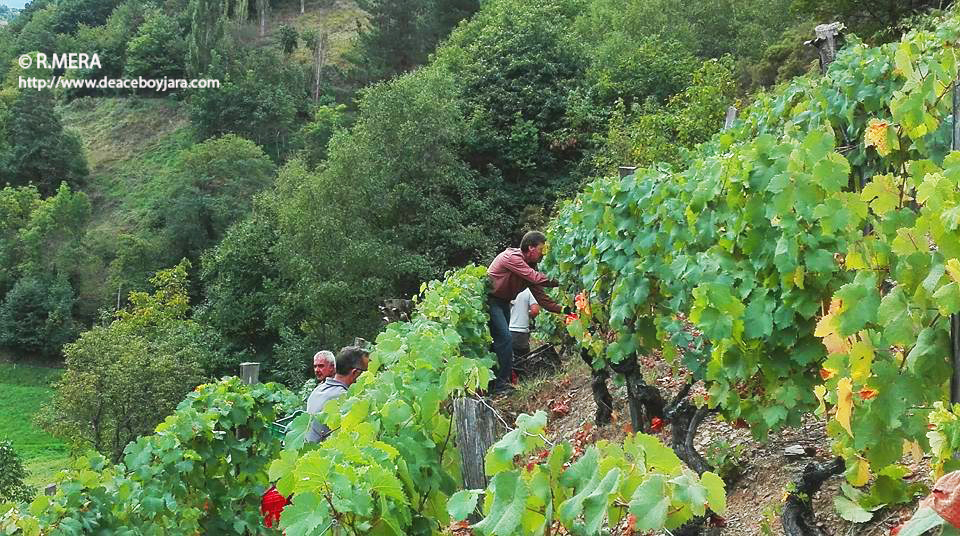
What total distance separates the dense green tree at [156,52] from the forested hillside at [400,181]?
17cm

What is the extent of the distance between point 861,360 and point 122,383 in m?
29.7

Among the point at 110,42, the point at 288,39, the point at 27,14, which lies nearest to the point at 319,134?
the point at 288,39

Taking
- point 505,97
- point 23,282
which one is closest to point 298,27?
point 23,282

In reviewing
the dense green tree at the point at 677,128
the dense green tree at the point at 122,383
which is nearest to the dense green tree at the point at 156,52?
the dense green tree at the point at 122,383

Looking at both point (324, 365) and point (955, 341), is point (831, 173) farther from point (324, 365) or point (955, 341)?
point (324, 365)

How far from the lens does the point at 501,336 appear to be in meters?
7.90

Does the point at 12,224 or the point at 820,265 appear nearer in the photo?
the point at 820,265

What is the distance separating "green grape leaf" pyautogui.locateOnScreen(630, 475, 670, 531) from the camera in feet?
5.43

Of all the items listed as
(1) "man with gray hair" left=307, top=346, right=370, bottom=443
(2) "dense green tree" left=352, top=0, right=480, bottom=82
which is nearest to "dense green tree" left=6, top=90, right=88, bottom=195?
(2) "dense green tree" left=352, top=0, right=480, bottom=82

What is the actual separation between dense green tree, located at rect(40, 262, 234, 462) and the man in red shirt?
2277 centimetres

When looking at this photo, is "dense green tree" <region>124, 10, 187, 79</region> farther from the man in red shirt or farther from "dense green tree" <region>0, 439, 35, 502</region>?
the man in red shirt

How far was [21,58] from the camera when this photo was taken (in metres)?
68.9

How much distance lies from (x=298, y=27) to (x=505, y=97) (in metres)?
51.6

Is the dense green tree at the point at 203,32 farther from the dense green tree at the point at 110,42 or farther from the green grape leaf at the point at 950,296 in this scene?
the green grape leaf at the point at 950,296
